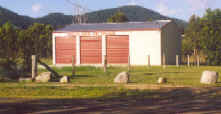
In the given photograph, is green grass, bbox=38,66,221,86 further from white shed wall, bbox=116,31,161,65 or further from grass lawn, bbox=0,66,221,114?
white shed wall, bbox=116,31,161,65

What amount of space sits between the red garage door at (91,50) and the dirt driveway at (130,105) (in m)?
23.1

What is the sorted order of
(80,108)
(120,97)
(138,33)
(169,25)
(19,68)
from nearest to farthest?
(80,108)
(120,97)
(19,68)
(138,33)
(169,25)

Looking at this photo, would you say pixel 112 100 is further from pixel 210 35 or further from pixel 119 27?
pixel 210 35

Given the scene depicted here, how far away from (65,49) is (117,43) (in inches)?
222

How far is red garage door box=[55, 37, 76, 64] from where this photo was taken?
36.0 metres

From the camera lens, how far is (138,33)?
1314 inches

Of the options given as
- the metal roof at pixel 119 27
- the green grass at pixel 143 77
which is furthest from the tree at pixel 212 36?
the green grass at pixel 143 77

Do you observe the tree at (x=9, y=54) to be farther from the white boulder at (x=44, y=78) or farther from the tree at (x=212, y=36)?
the tree at (x=212, y=36)

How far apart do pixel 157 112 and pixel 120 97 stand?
337 cm

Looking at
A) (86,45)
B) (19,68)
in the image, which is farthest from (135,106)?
(86,45)

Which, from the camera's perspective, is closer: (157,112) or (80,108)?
(157,112)

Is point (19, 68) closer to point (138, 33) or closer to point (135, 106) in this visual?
point (135, 106)

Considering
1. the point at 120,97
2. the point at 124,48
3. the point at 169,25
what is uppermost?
the point at 169,25

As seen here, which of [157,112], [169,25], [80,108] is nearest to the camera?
[157,112]
